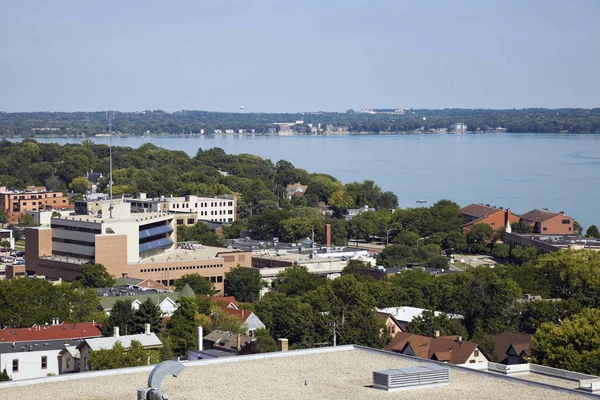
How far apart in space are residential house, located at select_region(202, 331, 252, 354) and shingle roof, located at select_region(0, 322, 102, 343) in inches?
99.9

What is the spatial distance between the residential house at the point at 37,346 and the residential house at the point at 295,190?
6591 centimetres

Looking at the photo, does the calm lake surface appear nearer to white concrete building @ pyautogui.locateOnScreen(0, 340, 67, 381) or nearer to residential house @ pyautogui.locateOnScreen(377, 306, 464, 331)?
residential house @ pyautogui.locateOnScreen(377, 306, 464, 331)

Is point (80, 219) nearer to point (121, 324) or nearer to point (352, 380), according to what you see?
point (121, 324)

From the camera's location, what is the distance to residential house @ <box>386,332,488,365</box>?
27.4m

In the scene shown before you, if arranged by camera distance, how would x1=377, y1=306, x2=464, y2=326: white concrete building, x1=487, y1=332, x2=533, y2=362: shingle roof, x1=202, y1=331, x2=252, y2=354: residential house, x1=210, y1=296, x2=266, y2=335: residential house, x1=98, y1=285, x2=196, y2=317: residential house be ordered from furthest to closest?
x1=98, y1=285, x2=196, y2=317: residential house
x1=377, y1=306, x2=464, y2=326: white concrete building
x1=210, y1=296, x2=266, y2=335: residential house
x1=487, y1=332, x2=533, y2=362: shingle roof
x1=202, y1=331, x2=252, y2=354: residential house

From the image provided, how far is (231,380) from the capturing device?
57.4 ft

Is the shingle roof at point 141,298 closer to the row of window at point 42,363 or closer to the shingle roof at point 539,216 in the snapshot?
the row of window at point 42,363

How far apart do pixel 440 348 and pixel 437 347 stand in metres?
0.12

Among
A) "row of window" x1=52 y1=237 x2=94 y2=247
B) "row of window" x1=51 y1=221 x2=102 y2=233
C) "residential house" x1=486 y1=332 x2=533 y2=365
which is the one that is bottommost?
"row of window" x1=52 y1=237 x2=94 y2=247

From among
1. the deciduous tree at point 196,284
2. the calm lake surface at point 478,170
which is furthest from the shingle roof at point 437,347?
the calm lake surface at point 478,170

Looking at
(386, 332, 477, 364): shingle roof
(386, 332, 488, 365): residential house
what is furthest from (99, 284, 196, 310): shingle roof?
(386, 332, 488, 365): residential house

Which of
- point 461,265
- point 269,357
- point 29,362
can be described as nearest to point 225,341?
point 29,362

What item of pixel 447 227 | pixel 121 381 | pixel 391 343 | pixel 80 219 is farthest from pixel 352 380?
pixel 447 227

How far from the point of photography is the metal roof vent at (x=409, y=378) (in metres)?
16.6
